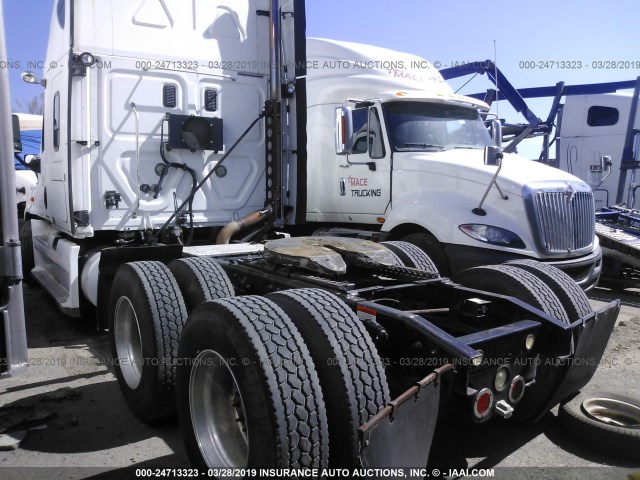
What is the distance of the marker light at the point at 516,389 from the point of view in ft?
9.41

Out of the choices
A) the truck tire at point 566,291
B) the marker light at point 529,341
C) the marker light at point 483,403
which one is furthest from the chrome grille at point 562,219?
the marker light at point 483,403

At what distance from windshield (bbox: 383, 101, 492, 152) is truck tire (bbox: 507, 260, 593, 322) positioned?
3.12 meters

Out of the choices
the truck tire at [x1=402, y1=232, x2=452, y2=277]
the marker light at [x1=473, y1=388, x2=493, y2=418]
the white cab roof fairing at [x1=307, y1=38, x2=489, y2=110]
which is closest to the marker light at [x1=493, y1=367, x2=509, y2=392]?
the marker light at [x1=473, y1=388, x2=493, y2=418]

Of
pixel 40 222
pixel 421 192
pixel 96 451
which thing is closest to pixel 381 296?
pixel 96 451

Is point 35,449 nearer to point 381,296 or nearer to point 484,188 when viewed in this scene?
point 381,296

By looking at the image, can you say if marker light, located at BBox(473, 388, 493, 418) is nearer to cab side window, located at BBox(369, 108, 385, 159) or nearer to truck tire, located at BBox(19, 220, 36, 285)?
cab side window, located at BBox(369, 108, 385, 159)

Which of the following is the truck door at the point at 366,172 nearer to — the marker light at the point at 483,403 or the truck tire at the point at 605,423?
the truck tire at the point at 605,423

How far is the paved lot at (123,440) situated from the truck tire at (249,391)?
1.74 feet

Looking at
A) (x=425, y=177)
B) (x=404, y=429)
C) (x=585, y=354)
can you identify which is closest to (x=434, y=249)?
(x=425, y=177)

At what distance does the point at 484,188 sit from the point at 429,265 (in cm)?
158

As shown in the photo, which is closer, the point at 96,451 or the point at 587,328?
the point at 587,328

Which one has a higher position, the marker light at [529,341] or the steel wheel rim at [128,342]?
the marker light at [529,341]

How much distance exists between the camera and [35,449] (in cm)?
338

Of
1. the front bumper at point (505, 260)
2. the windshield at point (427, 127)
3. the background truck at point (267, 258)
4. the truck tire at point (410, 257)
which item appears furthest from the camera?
the windshield at point (427, 127)
